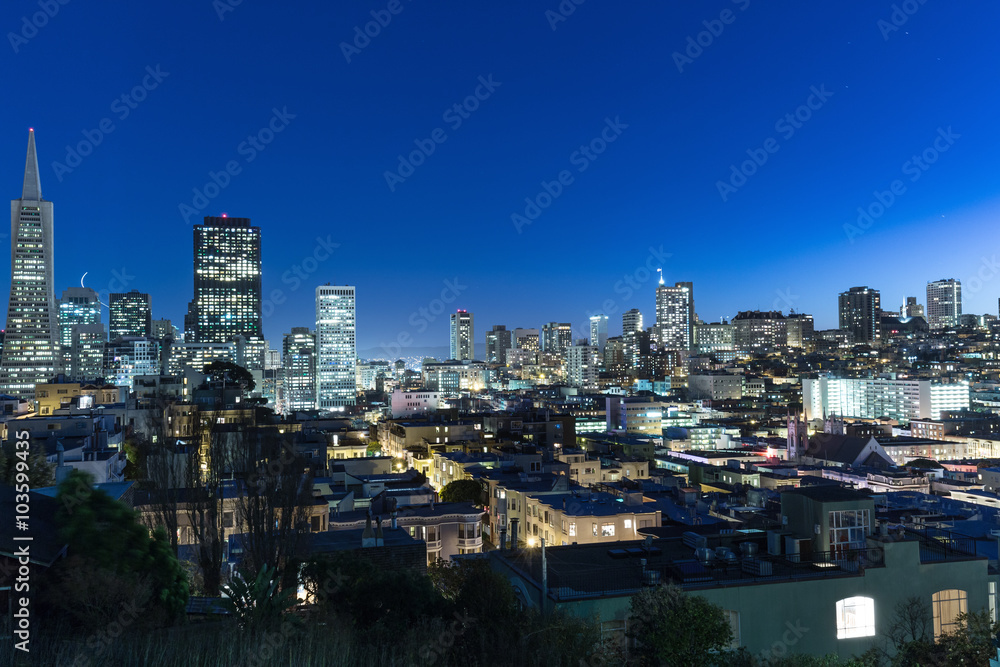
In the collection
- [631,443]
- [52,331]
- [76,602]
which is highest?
[52,331]

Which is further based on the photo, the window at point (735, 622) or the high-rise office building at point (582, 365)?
the high-rise office building at point (582, 365)

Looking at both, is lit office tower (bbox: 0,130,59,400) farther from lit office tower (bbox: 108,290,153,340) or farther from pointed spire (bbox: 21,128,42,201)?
lit office tower (bbox: 108,290,153,340)

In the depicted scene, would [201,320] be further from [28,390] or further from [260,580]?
[260,580]

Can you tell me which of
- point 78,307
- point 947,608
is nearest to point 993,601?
point 947,608

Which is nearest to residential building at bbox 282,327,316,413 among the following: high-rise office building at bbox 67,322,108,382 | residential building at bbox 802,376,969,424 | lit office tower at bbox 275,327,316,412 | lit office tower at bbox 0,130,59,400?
lit office tower at bbox 275,327,316,412

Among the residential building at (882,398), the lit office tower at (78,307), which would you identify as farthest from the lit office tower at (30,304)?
the residential building at (882,398)

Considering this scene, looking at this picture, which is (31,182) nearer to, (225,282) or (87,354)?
(87,354)

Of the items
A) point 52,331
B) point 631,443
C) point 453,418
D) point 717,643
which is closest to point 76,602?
point 717,643

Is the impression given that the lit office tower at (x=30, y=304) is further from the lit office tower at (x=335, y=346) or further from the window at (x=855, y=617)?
the window at (x=855, y=617)
